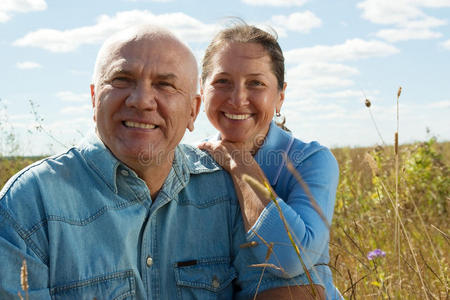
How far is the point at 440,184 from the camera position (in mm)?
6281

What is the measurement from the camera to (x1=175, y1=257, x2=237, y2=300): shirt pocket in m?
2.41

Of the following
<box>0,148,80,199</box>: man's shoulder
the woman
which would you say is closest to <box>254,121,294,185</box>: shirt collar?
the woman

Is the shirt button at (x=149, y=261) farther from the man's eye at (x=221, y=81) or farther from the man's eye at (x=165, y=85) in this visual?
the man's eye at (x=221, y=81)

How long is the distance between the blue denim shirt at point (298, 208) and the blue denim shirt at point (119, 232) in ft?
0.48

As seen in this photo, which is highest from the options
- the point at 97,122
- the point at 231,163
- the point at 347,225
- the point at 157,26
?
the point at 157,26

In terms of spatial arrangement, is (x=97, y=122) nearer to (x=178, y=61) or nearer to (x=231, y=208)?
(x=178, y=61)

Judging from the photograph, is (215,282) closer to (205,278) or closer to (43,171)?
(205,278)

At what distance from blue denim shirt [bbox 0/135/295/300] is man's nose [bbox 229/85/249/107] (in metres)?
0.50

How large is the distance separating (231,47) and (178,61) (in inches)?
31.8

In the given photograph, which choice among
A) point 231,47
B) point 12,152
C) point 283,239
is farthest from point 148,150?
point 12,152

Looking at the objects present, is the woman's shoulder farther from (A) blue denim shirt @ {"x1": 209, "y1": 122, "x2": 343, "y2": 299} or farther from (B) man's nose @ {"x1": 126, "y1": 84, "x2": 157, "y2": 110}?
(B) man's nose @ {"x1": 126, "y1": 84, "x2": 157, "y2": 110}

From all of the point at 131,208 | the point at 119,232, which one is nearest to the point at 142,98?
the point at 131,208

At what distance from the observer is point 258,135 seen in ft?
10.6

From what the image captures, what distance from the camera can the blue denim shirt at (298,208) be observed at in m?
2.37
